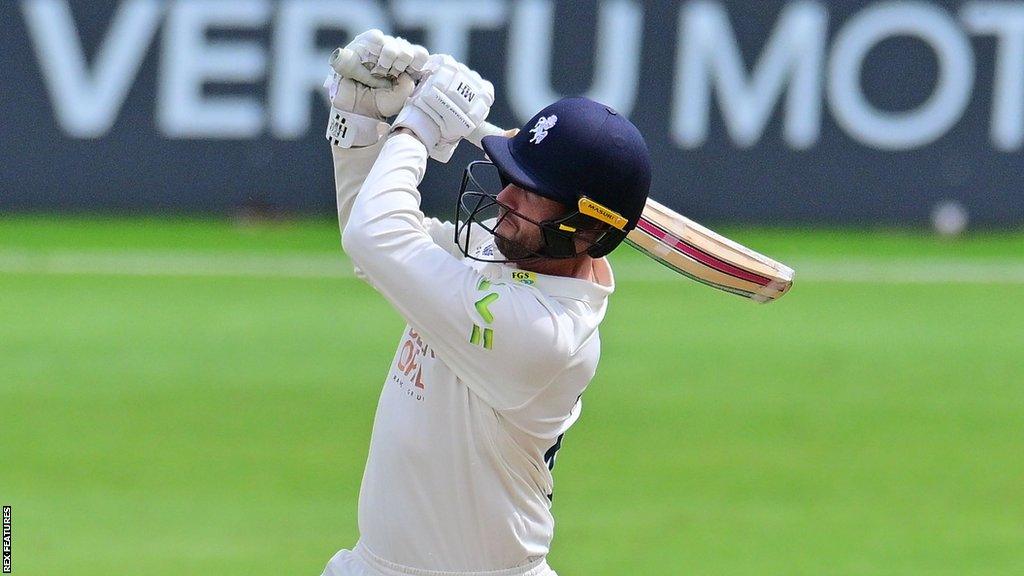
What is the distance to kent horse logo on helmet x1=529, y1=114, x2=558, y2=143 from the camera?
149 inches

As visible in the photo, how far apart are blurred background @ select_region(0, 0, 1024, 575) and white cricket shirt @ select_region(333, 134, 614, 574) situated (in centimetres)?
299

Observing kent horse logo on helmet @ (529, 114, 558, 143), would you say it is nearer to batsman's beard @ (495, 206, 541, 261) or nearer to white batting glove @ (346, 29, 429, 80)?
batsman's beard @ (495, 206, 541, 261)

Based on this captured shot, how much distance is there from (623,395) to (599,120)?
6.36 m

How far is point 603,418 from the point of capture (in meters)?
9.45

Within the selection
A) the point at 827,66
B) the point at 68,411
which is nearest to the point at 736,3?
the point at 827,66

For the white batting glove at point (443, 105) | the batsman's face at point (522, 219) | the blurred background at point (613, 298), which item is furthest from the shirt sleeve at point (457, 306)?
the blurred background at point (613, 298)

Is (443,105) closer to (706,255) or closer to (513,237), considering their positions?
(513,237)

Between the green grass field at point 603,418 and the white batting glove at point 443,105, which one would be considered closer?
the white batting glove at point 443,105

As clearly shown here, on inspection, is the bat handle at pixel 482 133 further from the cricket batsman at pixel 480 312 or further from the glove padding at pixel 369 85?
the glove padding at pixel 369 85

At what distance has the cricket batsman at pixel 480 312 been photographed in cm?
367

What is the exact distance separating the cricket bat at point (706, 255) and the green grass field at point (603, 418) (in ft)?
9.09

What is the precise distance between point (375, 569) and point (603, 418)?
5601 millimetres

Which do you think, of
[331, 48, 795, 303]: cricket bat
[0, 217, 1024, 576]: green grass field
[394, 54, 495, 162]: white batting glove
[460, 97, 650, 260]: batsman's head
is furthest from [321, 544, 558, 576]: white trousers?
[0, 217, 1024, 576]: green grass field

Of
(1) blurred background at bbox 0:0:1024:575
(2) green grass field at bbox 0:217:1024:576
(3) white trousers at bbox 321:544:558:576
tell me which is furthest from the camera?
(1) blurred background at bbox 0:0:1024:575
